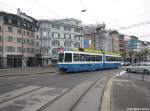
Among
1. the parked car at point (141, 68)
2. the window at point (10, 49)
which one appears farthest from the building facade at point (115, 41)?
the parked car at point (141, 68)

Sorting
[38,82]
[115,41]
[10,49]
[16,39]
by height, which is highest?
[115,41]

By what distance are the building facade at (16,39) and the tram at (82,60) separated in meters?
24.4

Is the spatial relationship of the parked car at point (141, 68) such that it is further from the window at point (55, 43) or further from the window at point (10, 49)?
the window at point (55, 43)

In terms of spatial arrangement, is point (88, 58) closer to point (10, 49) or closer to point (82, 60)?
point (82, 60)

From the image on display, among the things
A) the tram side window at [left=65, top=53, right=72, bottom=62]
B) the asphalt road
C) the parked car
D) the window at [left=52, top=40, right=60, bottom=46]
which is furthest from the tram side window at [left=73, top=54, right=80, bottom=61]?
the window at [left=52, top=40, right=60, bottom=46]

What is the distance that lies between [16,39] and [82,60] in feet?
129

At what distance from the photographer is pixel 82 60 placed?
30109 mm

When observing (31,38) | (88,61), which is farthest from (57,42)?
(88,61)

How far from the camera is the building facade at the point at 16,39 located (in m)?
59.5

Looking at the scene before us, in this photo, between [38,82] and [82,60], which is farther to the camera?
[82,60]

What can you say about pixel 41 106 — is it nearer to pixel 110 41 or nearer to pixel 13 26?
pixel 13 26

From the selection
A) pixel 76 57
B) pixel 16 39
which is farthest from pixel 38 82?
pixel 16 39

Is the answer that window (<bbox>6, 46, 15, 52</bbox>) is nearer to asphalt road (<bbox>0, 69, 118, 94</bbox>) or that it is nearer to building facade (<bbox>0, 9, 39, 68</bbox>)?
building facade (<bbox>0, 9, 39, 68</bbox>)

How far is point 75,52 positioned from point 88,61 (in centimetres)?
385
